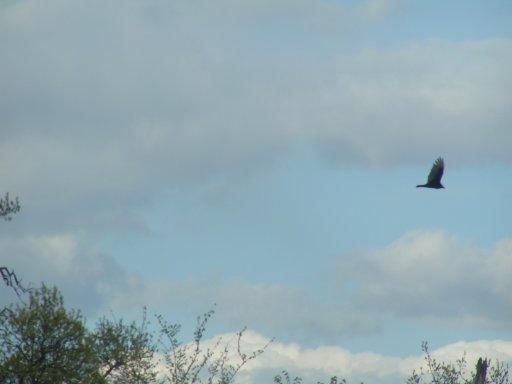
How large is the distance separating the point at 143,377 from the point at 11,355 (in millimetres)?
7501

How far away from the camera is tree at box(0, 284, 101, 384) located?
48500 mm

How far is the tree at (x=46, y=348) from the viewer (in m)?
48.5

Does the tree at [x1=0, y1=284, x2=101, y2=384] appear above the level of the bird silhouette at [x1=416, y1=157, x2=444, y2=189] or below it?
below

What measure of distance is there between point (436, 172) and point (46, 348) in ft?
61.3

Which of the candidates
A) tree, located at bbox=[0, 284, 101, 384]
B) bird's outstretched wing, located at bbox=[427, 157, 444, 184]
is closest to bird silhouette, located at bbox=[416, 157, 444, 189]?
bird's outstretched wing, located at bbox=[427, 157, 444, 184]

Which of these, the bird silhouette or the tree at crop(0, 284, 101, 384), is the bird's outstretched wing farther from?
the tree at crop(0, 284, 101, 384)

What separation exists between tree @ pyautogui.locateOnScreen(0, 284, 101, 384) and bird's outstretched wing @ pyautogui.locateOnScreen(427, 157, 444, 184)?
54.6 feet

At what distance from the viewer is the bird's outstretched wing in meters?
51.9

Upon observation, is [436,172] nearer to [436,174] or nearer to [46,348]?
[436,174]

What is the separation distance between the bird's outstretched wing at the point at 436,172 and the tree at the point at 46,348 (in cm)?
1663

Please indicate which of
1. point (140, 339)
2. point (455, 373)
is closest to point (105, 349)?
point (140, 339)

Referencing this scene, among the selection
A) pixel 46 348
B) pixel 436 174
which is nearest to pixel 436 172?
pixel 436 174

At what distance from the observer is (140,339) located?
55.2 metres

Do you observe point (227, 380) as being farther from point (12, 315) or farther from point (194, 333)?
point (12, 315)
